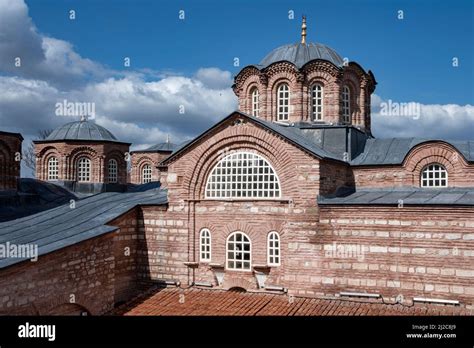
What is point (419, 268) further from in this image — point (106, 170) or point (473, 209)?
point (106, 170)

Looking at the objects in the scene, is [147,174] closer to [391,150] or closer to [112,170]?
[112,170]

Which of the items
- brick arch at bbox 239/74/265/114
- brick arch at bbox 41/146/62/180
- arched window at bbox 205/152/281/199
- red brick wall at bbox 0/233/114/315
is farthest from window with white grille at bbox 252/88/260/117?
brick arch at bbox 41/146/62/180

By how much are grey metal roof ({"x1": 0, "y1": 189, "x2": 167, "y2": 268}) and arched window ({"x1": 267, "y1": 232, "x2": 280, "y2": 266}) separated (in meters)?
3.79

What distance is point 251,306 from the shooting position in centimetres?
1334

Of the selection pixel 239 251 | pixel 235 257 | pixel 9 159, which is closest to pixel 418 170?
pixel 239 251

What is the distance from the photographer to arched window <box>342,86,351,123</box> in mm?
18312

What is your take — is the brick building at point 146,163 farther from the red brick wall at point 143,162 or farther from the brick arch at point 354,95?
the brick arch at point 354,95

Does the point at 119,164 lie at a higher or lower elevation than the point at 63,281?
higher

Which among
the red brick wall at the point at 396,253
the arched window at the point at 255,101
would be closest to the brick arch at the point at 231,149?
the red brick wall at the point at 396,253

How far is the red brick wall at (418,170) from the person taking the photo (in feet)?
→ 47.2

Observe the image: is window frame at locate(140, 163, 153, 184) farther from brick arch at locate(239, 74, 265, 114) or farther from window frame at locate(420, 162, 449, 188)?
window frame at locate(420, 162, 449, 188)

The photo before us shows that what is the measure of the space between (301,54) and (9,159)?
12.4m

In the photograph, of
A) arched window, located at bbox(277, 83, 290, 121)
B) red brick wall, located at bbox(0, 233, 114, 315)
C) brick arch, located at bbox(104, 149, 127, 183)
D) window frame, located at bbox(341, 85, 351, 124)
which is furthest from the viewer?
brick arch, located at bbox(104, 149, 127, 183)
